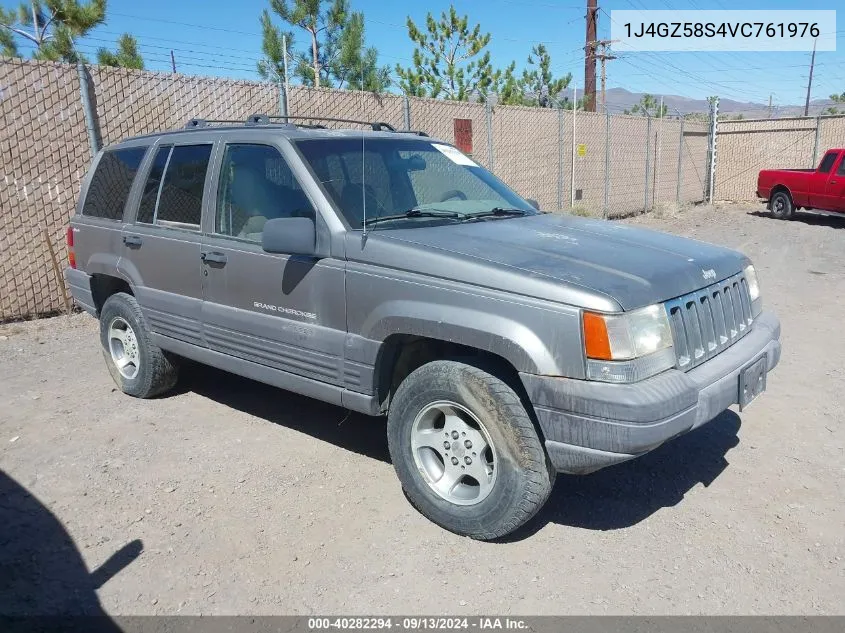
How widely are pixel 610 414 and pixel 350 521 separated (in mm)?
1526

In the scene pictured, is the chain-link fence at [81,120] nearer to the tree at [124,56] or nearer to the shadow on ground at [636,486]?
the shadow on ground at [636,486]

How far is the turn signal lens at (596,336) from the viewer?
2.93m

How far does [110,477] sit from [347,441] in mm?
1448

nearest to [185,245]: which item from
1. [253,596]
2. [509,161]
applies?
[253,596]

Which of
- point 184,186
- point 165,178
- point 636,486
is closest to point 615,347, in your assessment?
point 636,486

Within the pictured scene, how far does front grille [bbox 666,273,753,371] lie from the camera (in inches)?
128

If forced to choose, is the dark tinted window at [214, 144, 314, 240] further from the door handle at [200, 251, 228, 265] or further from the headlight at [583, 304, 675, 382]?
the headlight at [583, 304, 675, 382]

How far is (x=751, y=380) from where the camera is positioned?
11.8 ft

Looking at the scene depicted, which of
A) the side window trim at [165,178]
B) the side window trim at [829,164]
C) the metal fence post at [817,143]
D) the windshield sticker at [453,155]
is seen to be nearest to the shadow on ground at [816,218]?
the side window trim at [829,164]

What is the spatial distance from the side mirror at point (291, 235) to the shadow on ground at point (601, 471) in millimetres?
1494

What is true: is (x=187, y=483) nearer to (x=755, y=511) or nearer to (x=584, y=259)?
(x=584, y=259)

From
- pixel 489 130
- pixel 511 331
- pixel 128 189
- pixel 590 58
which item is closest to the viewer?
pixel 511 331

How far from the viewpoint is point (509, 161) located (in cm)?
1312

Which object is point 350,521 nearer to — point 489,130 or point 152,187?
point 152,187
